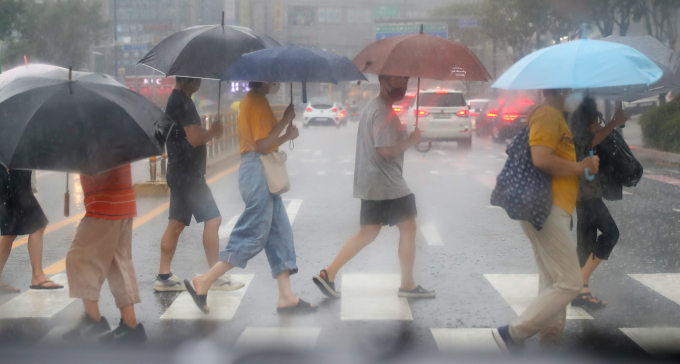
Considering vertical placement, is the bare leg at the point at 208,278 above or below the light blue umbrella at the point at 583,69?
below

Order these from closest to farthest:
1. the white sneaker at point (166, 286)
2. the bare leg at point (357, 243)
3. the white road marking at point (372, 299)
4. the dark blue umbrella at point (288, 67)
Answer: the dark blue umbrella at point (288, 67)
the white road marking at point (372, 299)
the bare leg at point (357, 243)
the white sneaker at point (166, 286)

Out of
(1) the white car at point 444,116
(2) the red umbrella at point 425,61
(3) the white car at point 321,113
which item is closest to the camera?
(2) the red umbrella at point 425,61

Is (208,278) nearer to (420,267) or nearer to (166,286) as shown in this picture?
(166,286)

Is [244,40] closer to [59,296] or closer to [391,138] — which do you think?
[391,138]

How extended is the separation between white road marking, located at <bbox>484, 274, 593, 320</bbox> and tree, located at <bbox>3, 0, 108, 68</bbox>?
4351 cm

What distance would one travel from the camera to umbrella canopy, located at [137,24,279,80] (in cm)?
505

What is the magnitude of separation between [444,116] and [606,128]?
16.5 metres

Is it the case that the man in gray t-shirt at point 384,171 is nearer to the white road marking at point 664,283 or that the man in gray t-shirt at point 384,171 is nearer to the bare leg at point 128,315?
the bare leg at point 128,315

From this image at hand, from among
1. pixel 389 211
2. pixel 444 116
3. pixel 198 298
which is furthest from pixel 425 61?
pixel 444 116

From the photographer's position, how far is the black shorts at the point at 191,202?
540 centimetres

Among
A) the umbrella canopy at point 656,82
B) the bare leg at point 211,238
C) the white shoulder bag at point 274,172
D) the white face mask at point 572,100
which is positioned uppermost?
the umbrella canopy at point 656,82

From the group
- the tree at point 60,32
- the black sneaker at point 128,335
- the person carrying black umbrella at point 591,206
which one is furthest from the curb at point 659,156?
the tree at point 60,32

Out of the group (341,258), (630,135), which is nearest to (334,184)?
(341,258)

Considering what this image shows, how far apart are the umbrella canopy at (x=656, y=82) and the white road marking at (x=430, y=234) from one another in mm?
2972
